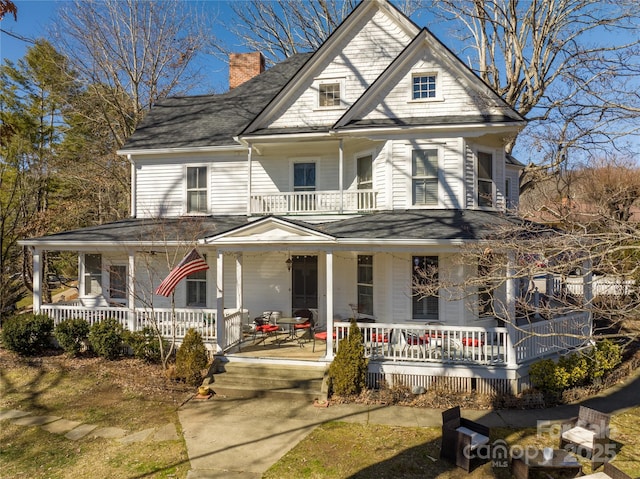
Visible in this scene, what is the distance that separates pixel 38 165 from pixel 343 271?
19.3 m

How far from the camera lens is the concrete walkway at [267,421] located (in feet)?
23.3

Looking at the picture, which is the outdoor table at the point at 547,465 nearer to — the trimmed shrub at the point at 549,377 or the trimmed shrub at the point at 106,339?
the trimmed shrub at the point at 549,377

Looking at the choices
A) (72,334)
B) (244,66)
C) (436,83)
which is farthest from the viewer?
(244,66)

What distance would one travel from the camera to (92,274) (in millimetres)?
15609

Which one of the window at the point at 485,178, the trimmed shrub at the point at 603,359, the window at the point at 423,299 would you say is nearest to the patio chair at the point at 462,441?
the window at the point at 423,299

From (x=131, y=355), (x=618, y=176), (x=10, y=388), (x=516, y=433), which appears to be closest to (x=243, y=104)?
(x=131, y=355)

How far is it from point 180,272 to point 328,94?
8677mm

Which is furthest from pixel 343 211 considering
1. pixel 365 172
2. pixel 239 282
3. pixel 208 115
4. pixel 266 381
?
pixel 208 115

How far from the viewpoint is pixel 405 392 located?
402 inches

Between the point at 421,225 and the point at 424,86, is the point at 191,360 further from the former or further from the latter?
the point at 424,86

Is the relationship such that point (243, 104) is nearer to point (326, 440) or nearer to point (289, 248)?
point (289, 248)

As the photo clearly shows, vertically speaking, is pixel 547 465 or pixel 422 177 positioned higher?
pixel 422 177

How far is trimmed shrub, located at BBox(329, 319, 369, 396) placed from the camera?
984cm

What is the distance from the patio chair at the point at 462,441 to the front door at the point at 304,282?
7507mm
